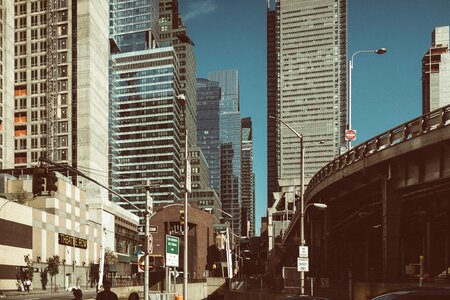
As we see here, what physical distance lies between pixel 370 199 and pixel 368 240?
3045 centimetres

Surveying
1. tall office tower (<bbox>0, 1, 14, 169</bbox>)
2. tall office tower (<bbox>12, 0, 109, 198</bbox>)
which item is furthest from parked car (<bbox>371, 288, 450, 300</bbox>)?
tall office tower (<bbox>0, 1, 14, 169</bbox>)

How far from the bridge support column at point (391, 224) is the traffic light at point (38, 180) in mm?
21358

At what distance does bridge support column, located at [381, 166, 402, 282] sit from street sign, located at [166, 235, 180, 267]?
1684 centimetres

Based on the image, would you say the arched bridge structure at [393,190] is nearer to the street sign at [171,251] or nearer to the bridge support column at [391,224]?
the bridge support column at [391,224]

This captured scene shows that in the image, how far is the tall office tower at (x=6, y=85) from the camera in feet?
420

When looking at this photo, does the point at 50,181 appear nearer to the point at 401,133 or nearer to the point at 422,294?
the point at 422,294

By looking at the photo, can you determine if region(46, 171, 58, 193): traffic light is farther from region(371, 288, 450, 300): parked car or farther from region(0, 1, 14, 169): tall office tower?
region(0, 1, 14, 169): tall office tower

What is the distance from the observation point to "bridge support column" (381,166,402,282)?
101ft

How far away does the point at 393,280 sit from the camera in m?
29.9

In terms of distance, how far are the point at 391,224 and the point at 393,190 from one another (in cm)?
256

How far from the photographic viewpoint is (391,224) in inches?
1262

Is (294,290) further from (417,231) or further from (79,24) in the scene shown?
(79,24)

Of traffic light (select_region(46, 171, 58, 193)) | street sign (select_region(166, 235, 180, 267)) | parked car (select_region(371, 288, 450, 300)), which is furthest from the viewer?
street sign (select_region(166, 235, 180, 267))

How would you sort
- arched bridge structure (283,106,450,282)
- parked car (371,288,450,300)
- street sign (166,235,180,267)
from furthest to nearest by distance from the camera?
arched bridge structure (283,106,450,282) → street sign (166,235,180,267) → parked car (371,288,450,300)
